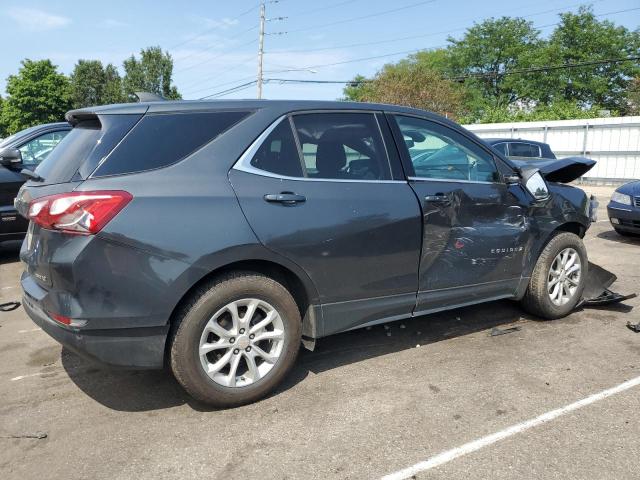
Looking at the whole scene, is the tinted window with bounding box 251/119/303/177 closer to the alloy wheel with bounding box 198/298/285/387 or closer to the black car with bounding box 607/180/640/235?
the alloy wheel with bounding box 198/298/285/387

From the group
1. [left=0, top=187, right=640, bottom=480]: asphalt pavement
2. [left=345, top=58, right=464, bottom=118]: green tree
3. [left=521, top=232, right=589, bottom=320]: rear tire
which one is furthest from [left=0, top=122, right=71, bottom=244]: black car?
[left=345, top=58, right=464, bottom=118]: green tree

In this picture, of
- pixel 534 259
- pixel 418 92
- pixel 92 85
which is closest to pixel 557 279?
pixel 534 259

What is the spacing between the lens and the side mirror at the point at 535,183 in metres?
4.28

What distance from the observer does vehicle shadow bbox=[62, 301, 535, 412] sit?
127 inches

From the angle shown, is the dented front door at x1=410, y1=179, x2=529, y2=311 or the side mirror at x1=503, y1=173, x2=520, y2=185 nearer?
the dented front door at x1=410, y1=179, x2=529, y2=311

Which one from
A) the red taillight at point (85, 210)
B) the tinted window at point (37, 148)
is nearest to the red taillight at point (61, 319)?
the red taillight at point (85, 210)

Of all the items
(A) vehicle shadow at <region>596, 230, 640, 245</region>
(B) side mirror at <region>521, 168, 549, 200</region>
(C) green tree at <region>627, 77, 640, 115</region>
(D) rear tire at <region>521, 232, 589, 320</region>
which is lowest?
(A) vehicle shadow at <region>596, 230, 640, 245</region>

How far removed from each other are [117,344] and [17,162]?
4757 millimetres

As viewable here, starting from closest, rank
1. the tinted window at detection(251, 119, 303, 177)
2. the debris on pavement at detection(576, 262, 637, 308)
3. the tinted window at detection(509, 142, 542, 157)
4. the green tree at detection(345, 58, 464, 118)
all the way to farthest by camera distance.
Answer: the tinted window at detection(251, 119, 303, 177)
the debris on pavement at detection(576, 262, 637, 308)
the tinted window at detection(509, 142, 542, 157)
the green tree at detection(345, 58, 464, 118)

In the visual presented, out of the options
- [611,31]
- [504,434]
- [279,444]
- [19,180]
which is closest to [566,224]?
[504,434]

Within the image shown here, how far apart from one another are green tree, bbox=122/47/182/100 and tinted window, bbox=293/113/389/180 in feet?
201

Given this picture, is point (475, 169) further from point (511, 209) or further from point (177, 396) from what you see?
point (177, 396)

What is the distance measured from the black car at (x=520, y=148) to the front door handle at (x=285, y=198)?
9879 mm

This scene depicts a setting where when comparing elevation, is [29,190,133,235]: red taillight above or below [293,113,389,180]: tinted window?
below
